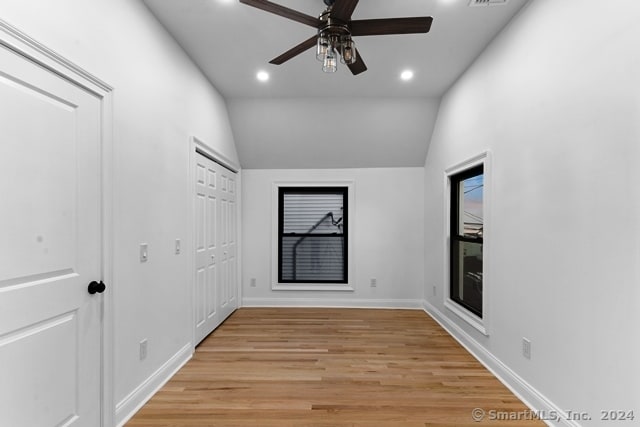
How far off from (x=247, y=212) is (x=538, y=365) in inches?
154

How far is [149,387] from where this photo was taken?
2434 mm

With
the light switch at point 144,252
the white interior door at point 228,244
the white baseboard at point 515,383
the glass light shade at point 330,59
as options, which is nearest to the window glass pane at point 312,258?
the white interior door at point 228,244

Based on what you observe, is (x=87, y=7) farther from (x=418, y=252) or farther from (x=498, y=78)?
(x=418, y=252)

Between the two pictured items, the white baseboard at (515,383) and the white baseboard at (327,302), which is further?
the white baseboard at (327,302)

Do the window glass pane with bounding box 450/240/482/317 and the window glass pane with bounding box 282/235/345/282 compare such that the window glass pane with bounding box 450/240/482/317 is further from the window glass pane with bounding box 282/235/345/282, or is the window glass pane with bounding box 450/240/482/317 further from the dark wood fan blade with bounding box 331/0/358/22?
the dark wood fan blade with bounding box 331/0/358/22

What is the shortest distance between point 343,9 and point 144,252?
1.97 meters

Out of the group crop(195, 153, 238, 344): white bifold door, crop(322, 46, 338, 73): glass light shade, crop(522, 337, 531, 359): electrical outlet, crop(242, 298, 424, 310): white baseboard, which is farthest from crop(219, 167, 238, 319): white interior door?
crop(522, 337, 531, 359): electrical outlet

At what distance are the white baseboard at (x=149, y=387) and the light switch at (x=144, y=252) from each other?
85cm

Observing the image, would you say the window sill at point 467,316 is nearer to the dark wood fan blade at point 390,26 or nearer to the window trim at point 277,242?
the window trim at point 277,242

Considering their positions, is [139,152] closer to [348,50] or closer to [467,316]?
[348,50]

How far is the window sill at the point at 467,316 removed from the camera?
3.08 metres

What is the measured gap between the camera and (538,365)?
2242 millimetres

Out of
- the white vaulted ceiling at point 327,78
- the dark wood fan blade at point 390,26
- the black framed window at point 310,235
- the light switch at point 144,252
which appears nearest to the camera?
the dark wood fan blade at point 390,26

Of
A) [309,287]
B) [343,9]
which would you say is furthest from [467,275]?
[343,9]
